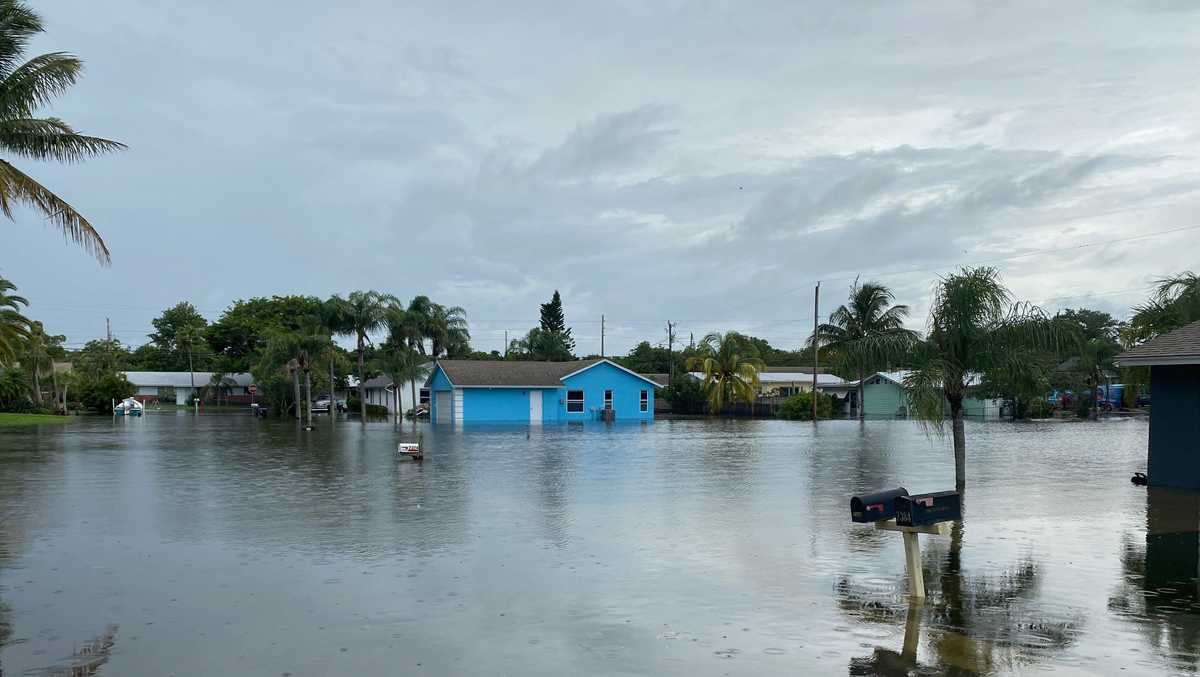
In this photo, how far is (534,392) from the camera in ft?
193

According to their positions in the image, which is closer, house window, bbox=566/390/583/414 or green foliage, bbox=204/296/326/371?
house window, bbox=566/390/583/414

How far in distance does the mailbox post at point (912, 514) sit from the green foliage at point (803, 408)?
52.8 metres

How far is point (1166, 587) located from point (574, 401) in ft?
167

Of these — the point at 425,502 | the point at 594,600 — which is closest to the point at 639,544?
the point at 594,600

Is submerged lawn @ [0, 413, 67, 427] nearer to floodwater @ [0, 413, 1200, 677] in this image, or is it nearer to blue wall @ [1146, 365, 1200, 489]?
floodwater @ [0, 413, 1200, 677]

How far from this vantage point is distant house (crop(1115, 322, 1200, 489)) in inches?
706

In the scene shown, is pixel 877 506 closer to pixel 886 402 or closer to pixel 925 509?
pixel 925 509

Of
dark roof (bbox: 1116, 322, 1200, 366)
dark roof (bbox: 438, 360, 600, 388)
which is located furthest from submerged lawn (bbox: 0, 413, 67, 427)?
dark roof (bbox: 1116, 322, 1200, 366)

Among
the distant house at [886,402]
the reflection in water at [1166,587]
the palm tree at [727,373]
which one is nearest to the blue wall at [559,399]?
the palm tree at [727,373]

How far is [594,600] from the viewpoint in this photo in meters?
9.56

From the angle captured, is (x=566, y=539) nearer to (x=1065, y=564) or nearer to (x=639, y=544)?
(x=639, y=544)

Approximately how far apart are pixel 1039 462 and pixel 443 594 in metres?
20.6

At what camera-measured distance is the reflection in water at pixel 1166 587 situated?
8008mm

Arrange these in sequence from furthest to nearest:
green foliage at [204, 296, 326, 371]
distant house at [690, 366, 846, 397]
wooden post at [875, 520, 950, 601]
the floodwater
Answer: green foliage at [204, 296, 326, 371] < distant house at [690, 366, 846, 397] < wooden post at [875, 520, 950, 601] < the floodwater
